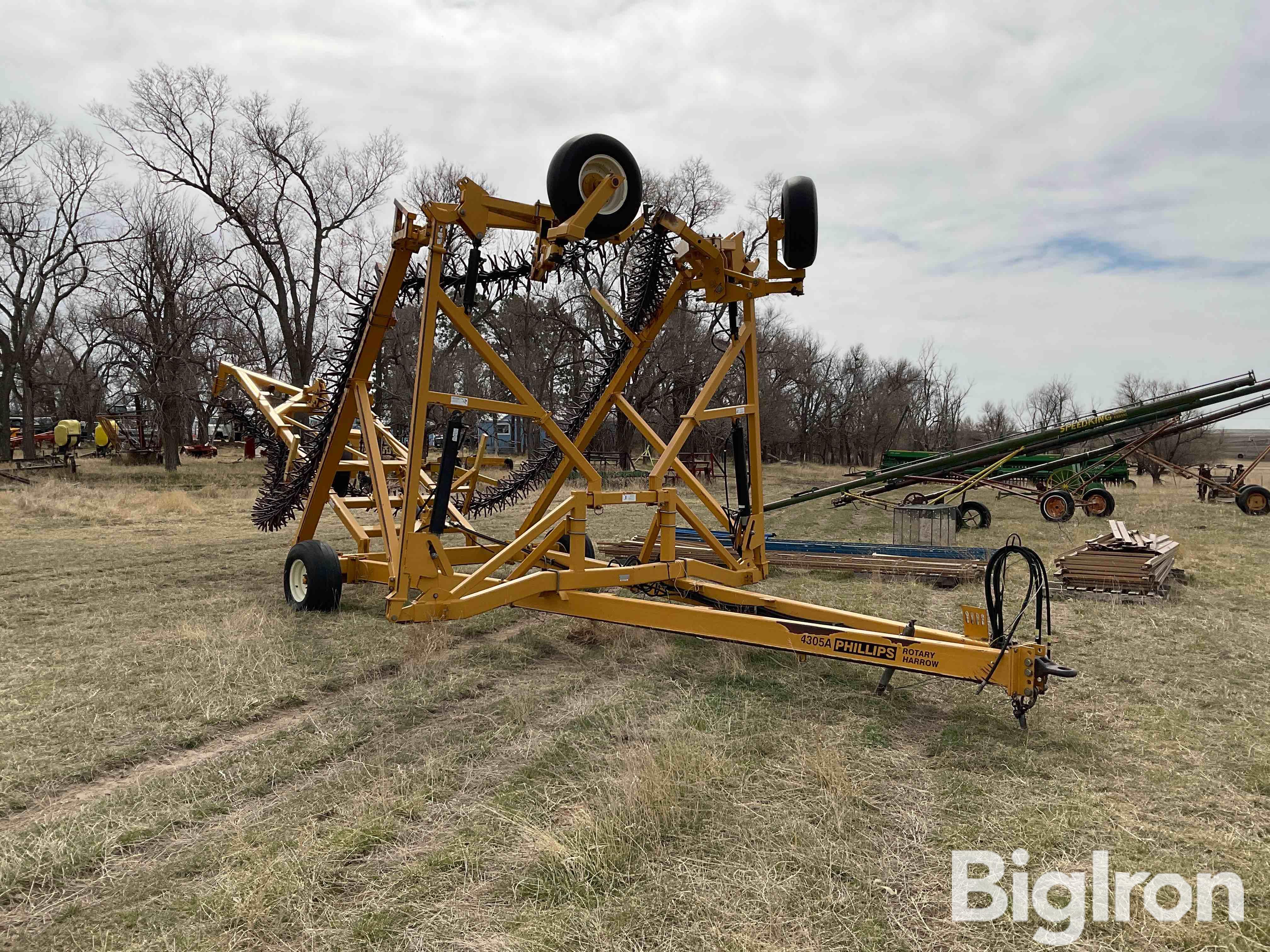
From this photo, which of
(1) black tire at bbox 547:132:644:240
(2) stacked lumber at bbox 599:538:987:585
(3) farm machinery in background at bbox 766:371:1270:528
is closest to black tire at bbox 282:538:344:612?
(2) stacked lumber at bbox 599:538:987:585

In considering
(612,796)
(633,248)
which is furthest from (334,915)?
(633,248)

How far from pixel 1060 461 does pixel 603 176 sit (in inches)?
498

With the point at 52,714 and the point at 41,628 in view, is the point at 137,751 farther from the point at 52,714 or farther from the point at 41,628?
the point at 41,628

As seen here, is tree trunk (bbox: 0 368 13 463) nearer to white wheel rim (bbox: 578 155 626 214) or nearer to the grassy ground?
the grassy ground

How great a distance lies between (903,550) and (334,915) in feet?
33.4

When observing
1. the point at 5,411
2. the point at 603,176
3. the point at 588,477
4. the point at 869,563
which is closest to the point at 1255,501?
the point at 869,563

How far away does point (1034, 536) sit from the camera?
49.8ft

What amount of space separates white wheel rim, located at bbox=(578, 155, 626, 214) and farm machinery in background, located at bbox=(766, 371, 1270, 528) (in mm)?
7655

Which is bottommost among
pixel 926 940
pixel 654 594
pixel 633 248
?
pixel 926 940

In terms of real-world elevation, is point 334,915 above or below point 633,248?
below

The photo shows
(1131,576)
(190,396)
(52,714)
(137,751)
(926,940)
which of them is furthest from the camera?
(190,396)

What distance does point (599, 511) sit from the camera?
6.93 metres

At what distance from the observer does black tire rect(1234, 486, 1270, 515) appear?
19562 mm

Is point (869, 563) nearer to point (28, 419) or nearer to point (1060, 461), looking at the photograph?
point (1060, 461)
